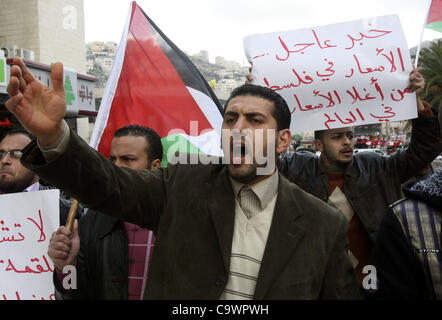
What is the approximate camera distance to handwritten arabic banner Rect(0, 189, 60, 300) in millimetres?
2371

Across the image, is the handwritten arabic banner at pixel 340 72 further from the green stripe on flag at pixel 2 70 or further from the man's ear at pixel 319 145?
the green stripe on flag at pixel 2 70

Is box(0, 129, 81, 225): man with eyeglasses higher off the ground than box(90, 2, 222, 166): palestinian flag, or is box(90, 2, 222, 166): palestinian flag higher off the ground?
box(90, 2, 222, 166): palestinian flag

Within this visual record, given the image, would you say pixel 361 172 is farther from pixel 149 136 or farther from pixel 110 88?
pixel 110 88

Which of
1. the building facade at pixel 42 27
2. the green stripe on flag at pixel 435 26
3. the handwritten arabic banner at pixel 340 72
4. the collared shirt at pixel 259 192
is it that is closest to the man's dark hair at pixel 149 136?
the handwritten arabic banner at pixel 340 72

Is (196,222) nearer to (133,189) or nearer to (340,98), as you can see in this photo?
(133,189)

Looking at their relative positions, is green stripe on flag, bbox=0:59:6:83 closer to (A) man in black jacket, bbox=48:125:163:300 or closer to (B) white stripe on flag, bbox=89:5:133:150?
(B) white stripe on flag, bbox=89:5:133:150

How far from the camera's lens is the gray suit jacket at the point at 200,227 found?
152 cm

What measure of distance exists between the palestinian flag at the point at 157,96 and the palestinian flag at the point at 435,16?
167 centimetres

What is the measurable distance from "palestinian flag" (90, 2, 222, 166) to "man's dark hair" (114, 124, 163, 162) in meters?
0.28

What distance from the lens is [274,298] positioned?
1.54 m

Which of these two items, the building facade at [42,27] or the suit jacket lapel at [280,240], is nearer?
the suit jacket lapel at [280,240]

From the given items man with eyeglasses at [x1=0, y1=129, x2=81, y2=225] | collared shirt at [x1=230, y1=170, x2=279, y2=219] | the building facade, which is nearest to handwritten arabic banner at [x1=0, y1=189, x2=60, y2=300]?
man with eyeglasses at [x1=0, y1=129, x2=81, y2=225]
